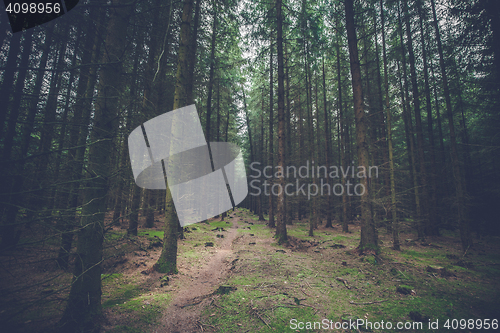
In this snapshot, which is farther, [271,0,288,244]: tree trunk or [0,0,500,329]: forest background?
[271,0,288,244]: tree trunk

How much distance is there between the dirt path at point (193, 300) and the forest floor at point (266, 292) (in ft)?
0.08

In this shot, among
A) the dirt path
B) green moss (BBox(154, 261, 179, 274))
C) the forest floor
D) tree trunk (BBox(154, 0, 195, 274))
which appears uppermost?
tree trunk (BBox(154, 0, 195, 274))

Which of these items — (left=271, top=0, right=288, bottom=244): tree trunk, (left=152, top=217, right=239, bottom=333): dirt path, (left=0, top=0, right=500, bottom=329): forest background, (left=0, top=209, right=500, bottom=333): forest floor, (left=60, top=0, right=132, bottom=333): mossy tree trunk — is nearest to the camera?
(left=0, top=0, right=500, bottom=329): forest background

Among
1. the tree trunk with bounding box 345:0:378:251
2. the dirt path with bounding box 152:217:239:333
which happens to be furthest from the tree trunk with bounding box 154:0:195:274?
the tree trunk with bounding box 345:0:378:251

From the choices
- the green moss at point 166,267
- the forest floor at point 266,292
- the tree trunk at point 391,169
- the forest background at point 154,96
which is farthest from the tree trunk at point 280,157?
the green moss at point 166,267

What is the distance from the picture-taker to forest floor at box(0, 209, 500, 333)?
370 cm

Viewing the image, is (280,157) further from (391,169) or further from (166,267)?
(166,267)

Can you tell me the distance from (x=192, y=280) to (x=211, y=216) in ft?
56.5

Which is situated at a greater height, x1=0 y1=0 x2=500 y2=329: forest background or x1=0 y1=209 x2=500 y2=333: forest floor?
x1=0 y1=0 x2=500 y2=329: forest background

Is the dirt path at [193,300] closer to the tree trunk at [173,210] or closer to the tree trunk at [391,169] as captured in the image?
the tree trunk at [173,210]

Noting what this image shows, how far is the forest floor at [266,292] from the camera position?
12.1ft

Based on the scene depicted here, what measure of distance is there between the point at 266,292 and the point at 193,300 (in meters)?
1.92

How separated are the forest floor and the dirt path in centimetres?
2

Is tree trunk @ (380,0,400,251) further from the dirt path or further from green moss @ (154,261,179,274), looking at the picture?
green moss @ (154,261,179,274)
